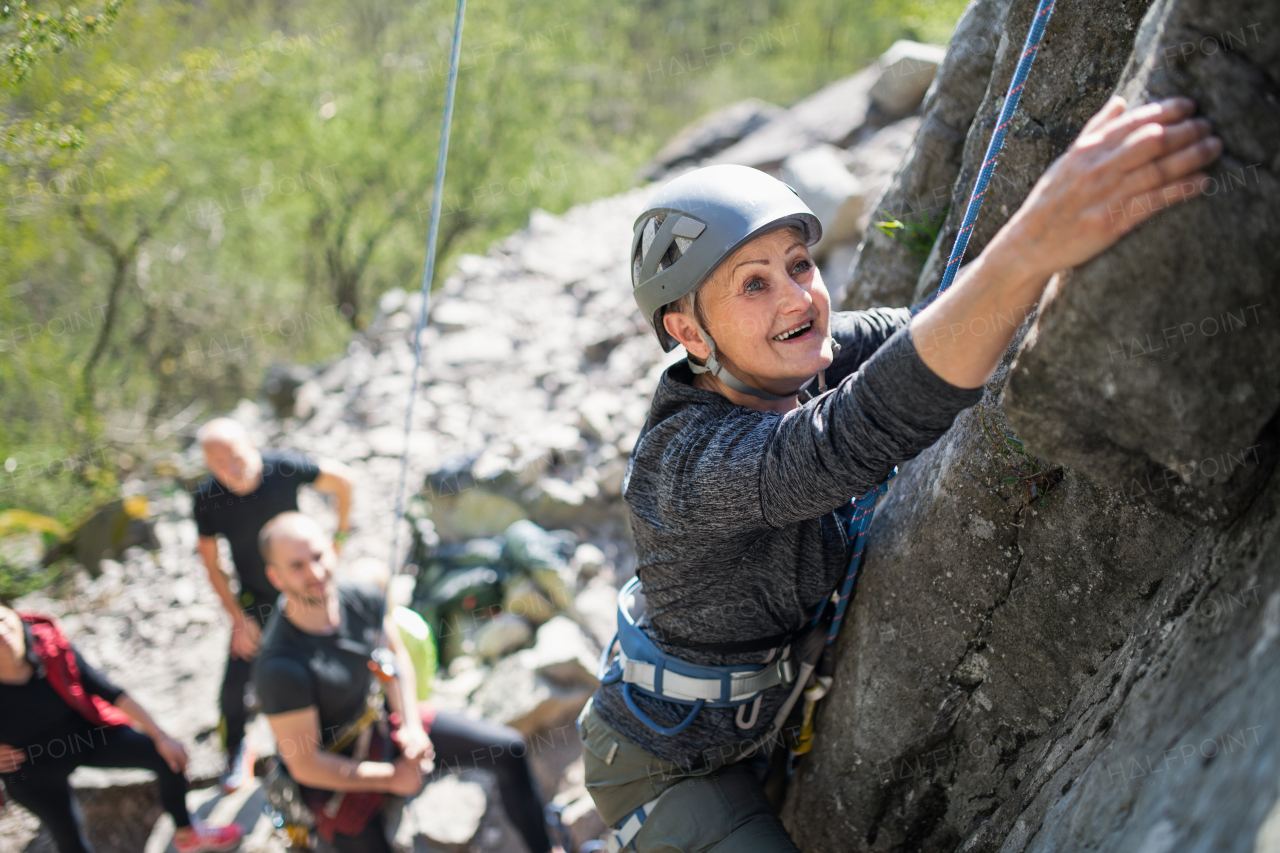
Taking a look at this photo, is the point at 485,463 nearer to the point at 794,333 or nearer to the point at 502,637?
the point at 502,637

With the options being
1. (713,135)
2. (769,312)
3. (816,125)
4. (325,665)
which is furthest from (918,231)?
(713,135)

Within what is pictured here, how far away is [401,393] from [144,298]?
995 cm

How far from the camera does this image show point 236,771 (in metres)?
5.75

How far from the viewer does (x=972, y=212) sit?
6.30 feet

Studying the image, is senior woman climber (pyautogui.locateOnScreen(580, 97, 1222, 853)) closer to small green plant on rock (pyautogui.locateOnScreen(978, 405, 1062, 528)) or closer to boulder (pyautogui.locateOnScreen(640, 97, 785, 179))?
small green plant on rock (pyautogui.locateOnScreen(978, 405, 1062, 528))

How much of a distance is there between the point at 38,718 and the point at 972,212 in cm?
522

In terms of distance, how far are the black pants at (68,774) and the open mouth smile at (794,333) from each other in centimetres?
472

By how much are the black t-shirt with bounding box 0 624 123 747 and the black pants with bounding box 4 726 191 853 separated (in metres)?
0.07

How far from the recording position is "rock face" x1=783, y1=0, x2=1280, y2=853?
4.17 feet

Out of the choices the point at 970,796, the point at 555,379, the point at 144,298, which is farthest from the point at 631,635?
the point at 144,298

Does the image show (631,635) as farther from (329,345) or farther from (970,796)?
(329,345)

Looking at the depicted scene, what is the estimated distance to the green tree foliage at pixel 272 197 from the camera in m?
11.9

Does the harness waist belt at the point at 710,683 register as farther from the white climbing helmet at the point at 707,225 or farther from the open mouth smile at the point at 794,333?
the open mouth smile at the point at 794,333

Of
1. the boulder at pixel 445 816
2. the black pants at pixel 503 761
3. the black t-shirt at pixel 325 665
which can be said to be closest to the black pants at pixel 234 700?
the boulder at pixel 445 816
